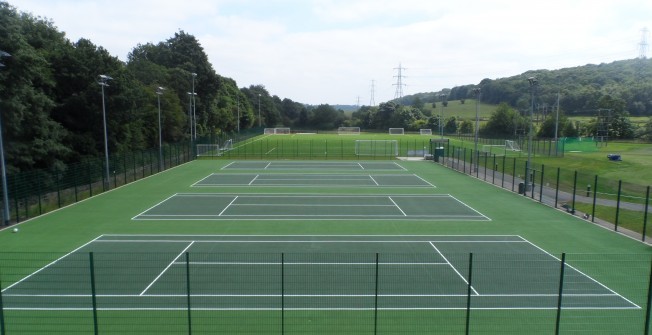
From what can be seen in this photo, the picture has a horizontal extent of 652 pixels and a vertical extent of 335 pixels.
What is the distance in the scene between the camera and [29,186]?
22438mm

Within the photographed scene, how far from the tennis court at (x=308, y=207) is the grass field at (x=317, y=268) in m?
0.14

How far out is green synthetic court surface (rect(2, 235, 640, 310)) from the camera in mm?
11852

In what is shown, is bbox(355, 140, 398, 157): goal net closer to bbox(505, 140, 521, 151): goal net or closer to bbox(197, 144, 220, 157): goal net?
bbox(505, 140, 521, 151): goal net

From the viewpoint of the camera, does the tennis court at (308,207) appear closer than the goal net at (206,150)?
Yes

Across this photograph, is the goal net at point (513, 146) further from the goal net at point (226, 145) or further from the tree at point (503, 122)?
the goal net at point (226, 145)

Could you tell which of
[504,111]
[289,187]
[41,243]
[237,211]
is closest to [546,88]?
[504,111]

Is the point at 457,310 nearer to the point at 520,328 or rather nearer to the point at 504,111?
the point at 520,328

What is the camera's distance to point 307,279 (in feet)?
44.0

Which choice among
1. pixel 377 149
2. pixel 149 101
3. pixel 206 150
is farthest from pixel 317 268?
pixel 377 149

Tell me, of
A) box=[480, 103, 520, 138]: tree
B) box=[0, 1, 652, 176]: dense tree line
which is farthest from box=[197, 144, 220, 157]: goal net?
box=[480, 103, 520, 138]: tree

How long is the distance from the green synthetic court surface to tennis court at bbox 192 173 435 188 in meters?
15.5

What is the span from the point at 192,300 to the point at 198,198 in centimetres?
1585

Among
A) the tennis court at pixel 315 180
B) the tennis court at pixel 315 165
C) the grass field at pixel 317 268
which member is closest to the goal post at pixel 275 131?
the tennis court at pixel 315 165

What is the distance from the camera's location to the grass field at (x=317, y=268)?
10.9 m
